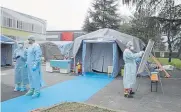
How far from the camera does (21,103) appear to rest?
565 cm

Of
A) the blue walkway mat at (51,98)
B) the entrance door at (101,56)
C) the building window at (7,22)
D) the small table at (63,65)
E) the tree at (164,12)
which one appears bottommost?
the blue walkway mat at (51,98)

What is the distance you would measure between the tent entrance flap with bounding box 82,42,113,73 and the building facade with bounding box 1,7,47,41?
1804 cm

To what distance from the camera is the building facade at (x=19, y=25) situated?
28.9 meters

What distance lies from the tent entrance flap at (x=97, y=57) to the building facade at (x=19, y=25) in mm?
18042

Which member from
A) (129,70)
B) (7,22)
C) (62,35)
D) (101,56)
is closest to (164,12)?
(129,70)

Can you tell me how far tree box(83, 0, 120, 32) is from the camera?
90.4 ft

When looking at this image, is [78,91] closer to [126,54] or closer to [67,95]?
[67,95]

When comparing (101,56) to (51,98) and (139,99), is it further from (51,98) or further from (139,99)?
(51,98)

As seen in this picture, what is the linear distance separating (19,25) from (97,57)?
22.8m

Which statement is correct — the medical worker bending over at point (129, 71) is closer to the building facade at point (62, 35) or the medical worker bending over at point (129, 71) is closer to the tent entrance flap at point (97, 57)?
the tent entrance flap at point (97, 57)

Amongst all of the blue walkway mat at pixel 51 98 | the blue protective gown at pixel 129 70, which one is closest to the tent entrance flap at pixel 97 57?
the blue walkway mat at pixel 51 98

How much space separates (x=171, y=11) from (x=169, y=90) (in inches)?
121

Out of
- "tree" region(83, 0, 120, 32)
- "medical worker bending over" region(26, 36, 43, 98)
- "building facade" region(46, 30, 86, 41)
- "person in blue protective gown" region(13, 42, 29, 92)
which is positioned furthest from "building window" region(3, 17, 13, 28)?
"medical worker bending over" region(26, 36, 43, 98)

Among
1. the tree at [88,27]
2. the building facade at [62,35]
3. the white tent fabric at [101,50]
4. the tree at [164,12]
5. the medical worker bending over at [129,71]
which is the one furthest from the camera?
the building facade at [62,35]
